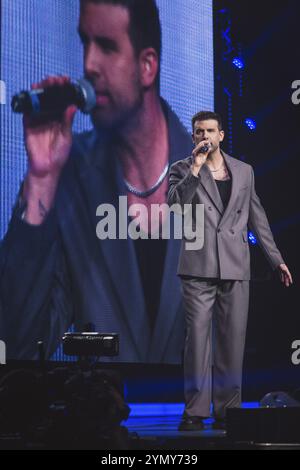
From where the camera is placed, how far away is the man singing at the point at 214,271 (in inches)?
138

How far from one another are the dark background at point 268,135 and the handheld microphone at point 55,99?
1.21 meters

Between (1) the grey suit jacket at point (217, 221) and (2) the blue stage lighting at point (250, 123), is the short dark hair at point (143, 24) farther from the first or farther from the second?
(1) the grey suit jacket at point (217, 221)

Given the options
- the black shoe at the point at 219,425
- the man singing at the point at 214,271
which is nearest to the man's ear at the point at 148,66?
the man singing at the point at 214,271

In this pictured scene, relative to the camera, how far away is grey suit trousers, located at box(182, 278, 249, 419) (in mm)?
3500

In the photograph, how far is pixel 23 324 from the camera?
421 cm

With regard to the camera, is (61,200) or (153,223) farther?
(153,223)

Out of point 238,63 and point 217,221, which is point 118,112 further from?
point 217,221

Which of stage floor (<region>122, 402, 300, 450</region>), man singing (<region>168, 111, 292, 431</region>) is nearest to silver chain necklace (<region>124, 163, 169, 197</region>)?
man singing (<region>168, 111, 292, 431</region>)

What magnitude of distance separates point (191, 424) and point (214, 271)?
66cm
